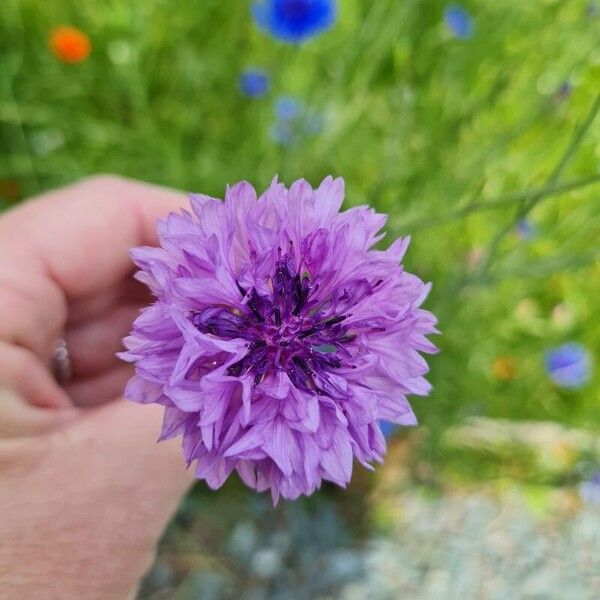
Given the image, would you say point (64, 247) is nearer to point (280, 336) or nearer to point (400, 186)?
point (280, 336)

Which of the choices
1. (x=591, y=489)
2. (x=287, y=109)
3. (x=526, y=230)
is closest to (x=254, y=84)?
(x=287, y=109)

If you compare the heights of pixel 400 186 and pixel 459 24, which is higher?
pixel 459 24

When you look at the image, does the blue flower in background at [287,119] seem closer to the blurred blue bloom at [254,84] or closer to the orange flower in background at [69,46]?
the blurred blue bloom at [254,84]

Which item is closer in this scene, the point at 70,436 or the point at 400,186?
the point at 70,436

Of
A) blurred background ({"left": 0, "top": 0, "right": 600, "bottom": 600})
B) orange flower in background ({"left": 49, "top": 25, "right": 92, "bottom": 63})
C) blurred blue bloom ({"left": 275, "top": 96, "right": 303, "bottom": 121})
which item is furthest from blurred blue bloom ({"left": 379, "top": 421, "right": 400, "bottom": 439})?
orange flower in background ({"left": 49, "top": 25, "right": 92, "bottom": 63})

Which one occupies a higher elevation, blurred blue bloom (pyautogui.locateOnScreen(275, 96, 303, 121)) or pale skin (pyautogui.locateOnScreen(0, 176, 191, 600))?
blurred blue bloom (pyautogui.locateOnScreen(275, 96, 303, 121))

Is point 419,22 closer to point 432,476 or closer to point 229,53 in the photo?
point 229,53

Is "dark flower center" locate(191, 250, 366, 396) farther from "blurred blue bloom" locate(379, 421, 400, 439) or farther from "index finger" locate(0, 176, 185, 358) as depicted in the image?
"blurred blue bloom" locate(379, 421, 400, 439)
